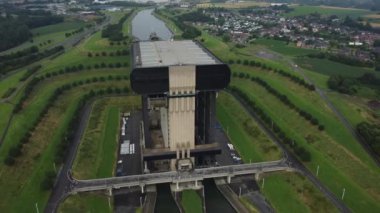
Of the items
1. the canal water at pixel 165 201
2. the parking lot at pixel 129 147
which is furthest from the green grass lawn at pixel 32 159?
the canal water at pixel 165 201

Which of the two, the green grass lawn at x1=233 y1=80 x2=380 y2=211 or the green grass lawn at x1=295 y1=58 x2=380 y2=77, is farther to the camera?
the green grass lawn at x1=295 y1=58 x2=380 y2=77

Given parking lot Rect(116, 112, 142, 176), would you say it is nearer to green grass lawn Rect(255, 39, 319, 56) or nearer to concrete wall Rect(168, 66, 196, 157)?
concrete wall Rect(168, 66, 196, 157)

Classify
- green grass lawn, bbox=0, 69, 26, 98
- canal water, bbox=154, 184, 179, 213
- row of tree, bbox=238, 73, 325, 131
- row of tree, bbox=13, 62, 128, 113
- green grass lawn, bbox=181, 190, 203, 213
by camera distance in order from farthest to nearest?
1. green grass lawn, bbox=0, 69, 26, 98
2. row of tree, bbox=13, 62, 128, 113
3. row of tree, bbox=238, 73, 325, 131
4. canal water, bbox=154, 184, 179, 213
5. green grass lawn, bbox=181, 190, 203, 213

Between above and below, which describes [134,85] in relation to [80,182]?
above

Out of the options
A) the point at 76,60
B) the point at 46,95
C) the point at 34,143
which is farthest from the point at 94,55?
the point at 34,143

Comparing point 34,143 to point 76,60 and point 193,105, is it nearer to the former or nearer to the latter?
point 193,105

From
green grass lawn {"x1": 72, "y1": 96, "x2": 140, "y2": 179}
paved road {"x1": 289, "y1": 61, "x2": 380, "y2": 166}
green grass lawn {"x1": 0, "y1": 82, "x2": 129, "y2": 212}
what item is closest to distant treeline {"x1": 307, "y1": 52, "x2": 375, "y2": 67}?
paved road {"x1": 289, "y1": 61, "x2": 380, "y2": 166}
